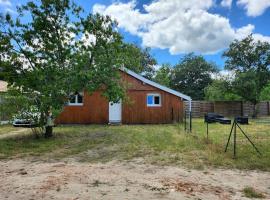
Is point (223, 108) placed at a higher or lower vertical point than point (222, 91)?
lower

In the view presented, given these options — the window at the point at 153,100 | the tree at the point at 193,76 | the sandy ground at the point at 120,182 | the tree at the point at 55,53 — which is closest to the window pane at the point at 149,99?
the window at the point at 153,100

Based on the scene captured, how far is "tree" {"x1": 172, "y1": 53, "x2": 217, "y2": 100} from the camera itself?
136 feet

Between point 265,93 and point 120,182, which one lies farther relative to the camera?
point 265,93

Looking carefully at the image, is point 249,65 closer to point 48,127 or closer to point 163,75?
point 163,75

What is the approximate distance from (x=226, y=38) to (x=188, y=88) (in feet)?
57.0

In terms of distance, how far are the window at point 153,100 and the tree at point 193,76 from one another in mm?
23831

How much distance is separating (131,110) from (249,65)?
1213 cm

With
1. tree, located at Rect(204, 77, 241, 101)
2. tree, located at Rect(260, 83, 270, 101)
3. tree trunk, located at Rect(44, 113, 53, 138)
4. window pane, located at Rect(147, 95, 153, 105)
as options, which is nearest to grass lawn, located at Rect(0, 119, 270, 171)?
tree trunk, located at Rect(44, 113, 53, 138)

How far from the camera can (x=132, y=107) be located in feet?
59.1

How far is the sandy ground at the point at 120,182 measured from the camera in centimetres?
452

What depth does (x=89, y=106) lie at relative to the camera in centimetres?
1788

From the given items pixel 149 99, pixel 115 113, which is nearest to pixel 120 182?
pixel 115 113

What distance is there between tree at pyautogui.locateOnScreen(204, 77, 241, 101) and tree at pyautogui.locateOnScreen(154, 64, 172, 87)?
7293mm

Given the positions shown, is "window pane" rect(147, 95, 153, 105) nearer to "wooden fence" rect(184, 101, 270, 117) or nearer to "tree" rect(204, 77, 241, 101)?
"wooden fence" rect(184, 101, 270, 117)
